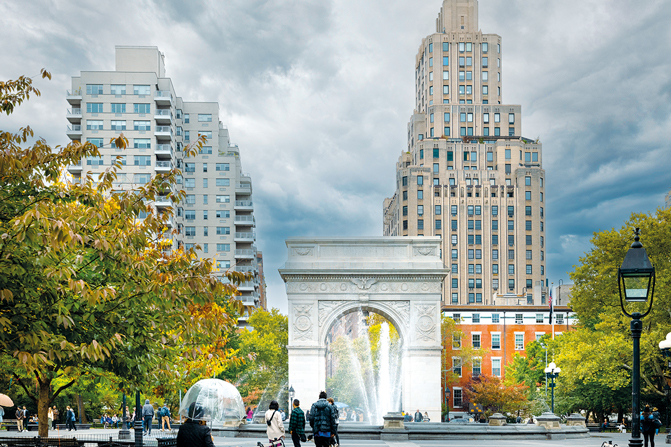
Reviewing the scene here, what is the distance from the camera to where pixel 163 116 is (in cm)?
8181

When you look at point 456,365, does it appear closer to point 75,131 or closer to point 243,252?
point 243,252

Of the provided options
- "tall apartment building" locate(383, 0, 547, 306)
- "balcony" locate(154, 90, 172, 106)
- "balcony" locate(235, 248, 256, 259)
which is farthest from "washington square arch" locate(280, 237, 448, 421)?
"tall apartment building" locate(383, 0, 547, 306)

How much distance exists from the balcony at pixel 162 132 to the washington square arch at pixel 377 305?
138ft

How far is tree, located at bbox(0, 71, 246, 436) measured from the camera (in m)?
10.6

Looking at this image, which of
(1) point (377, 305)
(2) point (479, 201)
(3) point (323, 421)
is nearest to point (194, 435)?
(3) point (323, 421)

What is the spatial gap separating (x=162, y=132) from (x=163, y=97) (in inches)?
167

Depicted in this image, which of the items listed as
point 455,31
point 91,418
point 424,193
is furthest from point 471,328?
point 455,31

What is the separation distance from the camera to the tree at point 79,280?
10.6 meters

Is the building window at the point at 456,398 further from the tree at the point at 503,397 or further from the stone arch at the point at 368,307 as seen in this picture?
the stone arch at the point at 368,307

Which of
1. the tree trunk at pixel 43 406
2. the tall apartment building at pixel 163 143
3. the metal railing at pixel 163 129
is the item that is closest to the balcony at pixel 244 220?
the tall apartment building at pixel 163 143

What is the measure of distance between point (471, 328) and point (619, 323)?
42.4 m

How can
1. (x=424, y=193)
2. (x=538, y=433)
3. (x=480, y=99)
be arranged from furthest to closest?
(x=480, y=99) → (x=424, y=193) → (x=538, y=433)

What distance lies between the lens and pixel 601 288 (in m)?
42.1

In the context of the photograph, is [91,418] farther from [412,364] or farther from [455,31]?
[455,31]
